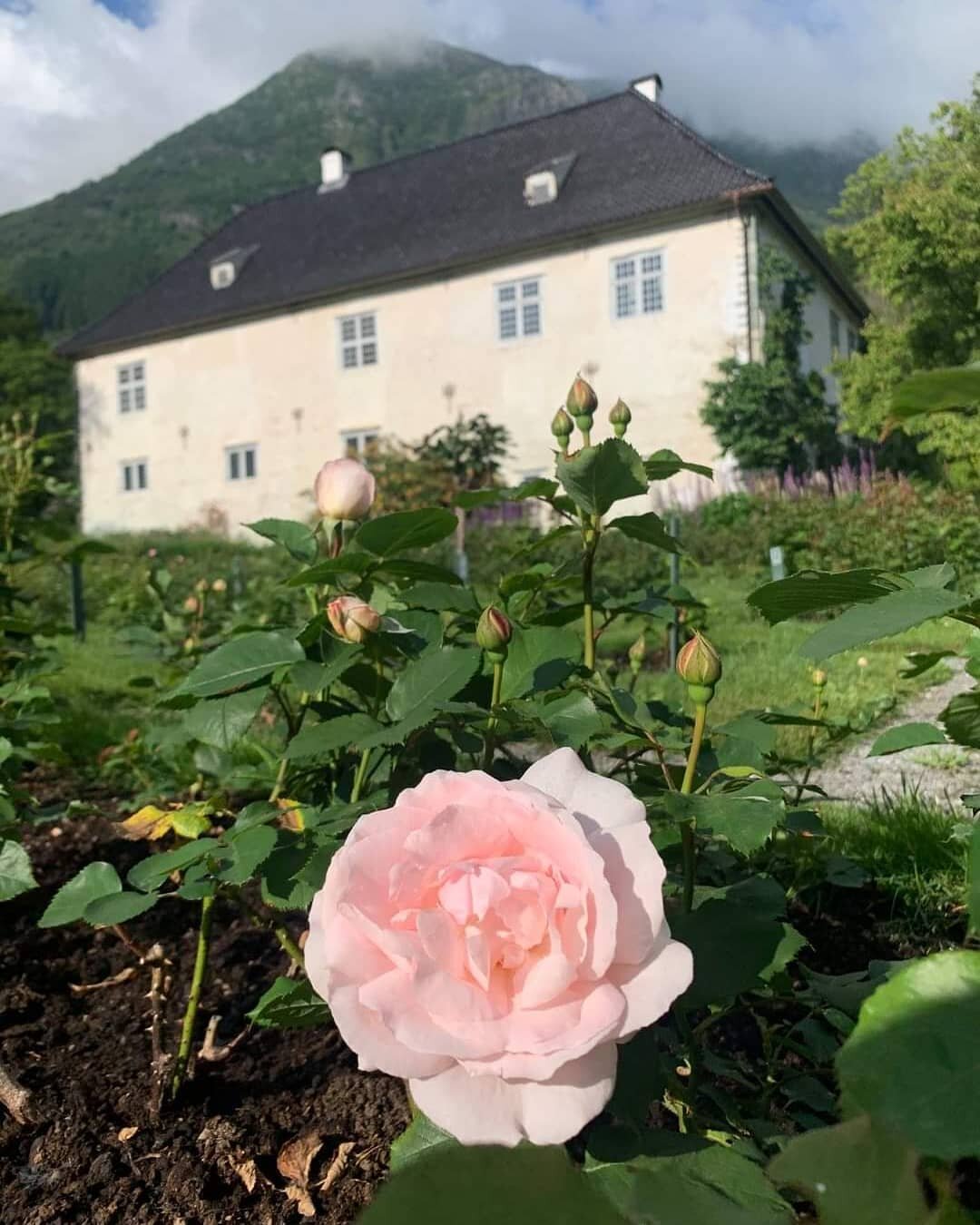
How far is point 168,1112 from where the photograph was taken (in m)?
1.13

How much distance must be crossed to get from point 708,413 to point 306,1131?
14.4m

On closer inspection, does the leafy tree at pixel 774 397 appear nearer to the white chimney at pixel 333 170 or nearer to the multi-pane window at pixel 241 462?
the multi-pane window at pixel 241 462

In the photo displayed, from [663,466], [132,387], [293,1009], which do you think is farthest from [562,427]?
[132,387]

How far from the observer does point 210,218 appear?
7406 centimetres

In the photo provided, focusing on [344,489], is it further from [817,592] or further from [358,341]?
[358,341]

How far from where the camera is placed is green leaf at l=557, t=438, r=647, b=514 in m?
0.85

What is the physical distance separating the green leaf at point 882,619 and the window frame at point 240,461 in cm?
1945

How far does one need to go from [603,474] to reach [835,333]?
2011 cm

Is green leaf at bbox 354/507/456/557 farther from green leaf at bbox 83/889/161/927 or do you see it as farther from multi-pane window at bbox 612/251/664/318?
multi-pane window at bbox 612/251/664/318

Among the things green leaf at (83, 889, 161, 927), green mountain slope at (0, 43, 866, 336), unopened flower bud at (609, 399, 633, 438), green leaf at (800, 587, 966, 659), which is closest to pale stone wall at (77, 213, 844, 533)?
unopened flower bud at (609, 399, 633, 438)

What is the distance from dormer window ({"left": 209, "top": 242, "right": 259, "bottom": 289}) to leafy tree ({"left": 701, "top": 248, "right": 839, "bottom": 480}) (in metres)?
10.9

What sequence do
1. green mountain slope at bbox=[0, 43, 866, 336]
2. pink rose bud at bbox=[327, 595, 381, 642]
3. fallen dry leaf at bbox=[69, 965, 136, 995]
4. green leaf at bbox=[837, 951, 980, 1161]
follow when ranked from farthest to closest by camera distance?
1. green mountain slope at bbox=[0, 43, 866, 336]
2. fallen dry leaf at bbox=[69, 965, 136, 995]
3. pink rose bud at bbox=[327, 595, 381, 642]
4. green leaf at bbox=[837, 951, 980, 1161]

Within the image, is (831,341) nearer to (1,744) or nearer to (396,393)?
(396,393)

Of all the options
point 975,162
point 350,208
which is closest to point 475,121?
point 350,208
